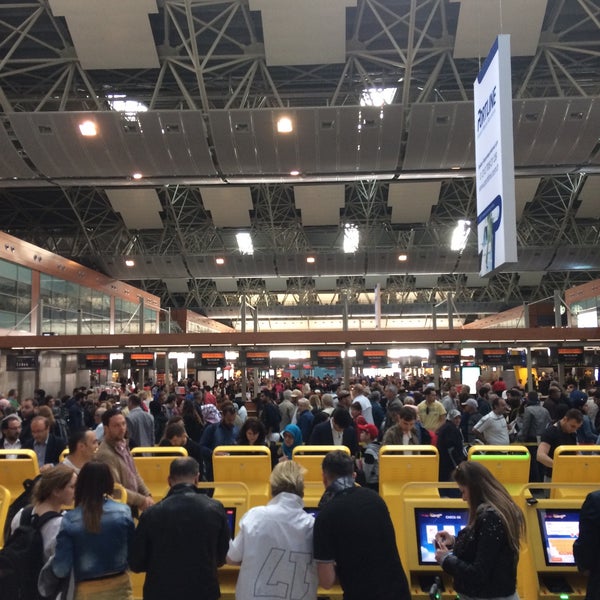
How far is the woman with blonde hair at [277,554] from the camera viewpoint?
3.26 m

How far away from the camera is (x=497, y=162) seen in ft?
25.9

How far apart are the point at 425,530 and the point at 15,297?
69.6ft

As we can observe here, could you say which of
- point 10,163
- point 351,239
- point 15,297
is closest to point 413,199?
point 351,239

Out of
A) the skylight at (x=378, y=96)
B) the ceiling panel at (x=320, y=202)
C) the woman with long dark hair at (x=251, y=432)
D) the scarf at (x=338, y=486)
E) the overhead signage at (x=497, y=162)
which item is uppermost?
the skylight at (x=378, y=96)

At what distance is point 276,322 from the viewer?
49.4 metres

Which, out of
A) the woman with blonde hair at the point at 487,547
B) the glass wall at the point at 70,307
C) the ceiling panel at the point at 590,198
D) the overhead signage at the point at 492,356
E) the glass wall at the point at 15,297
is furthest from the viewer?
the glass wall at the point at 70,307

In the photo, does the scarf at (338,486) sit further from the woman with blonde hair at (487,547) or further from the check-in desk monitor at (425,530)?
the check-in desk monitor at (425,530)

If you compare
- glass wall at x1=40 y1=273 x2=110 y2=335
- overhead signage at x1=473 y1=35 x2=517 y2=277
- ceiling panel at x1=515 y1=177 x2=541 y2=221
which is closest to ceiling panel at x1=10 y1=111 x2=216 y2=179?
glass wall at x1=40 y1=273 x2=110 y2=335

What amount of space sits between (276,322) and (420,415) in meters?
38.1

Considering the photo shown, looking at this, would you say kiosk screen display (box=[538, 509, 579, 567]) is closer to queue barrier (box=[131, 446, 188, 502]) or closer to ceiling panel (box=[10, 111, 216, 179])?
queue barrier (box=[131, 446, 188, 502])

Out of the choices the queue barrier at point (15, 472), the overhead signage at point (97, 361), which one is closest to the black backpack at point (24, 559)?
the queue barrier at point (15, 472)

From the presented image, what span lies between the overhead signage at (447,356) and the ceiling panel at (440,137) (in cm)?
659

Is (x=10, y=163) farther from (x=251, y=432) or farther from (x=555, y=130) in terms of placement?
(x=555, y=130)

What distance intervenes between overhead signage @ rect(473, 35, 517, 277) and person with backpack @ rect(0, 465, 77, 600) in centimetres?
578
